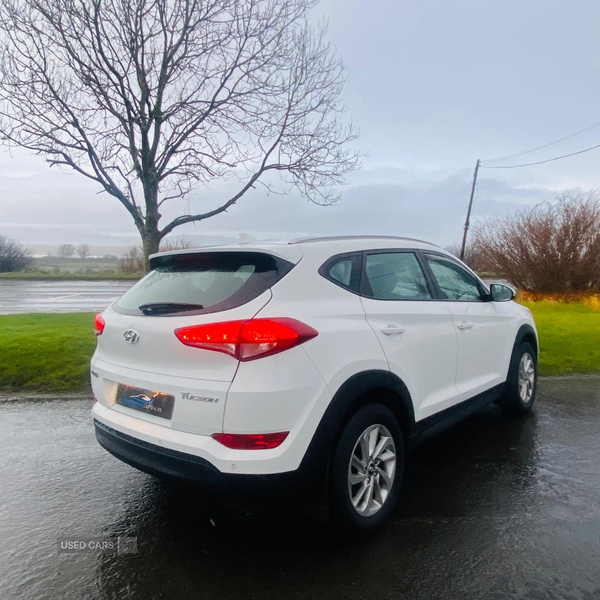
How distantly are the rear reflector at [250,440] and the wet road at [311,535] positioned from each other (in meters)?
0.68

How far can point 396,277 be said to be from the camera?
3631 millimetres

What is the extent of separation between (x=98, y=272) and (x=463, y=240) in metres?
23.0

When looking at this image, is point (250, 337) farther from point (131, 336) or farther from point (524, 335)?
point (524, 335)

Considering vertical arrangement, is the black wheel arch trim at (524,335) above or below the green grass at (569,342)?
above

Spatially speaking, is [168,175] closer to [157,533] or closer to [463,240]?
[157,533]

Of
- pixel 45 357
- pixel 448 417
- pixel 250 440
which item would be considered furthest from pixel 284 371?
pixel 45 357

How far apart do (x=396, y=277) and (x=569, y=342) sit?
6.07m

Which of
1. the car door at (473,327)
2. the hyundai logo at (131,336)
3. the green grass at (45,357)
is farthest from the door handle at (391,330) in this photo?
the green grass at (45,357)

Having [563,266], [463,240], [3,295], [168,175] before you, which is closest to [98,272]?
[3,295]

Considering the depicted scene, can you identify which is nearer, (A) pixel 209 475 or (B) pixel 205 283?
(A) pixel 209 475

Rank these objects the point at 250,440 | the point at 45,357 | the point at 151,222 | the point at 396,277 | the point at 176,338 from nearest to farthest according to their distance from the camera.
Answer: the point at 250,440 → the point at 176,338 → the point at 396,277 → the point at 45,357 → the point at 151,222

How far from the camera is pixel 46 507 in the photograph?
3.34 m

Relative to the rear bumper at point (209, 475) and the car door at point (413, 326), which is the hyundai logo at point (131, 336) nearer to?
the rear bumper at point (209, 475)

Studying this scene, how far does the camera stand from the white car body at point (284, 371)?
2.56m
